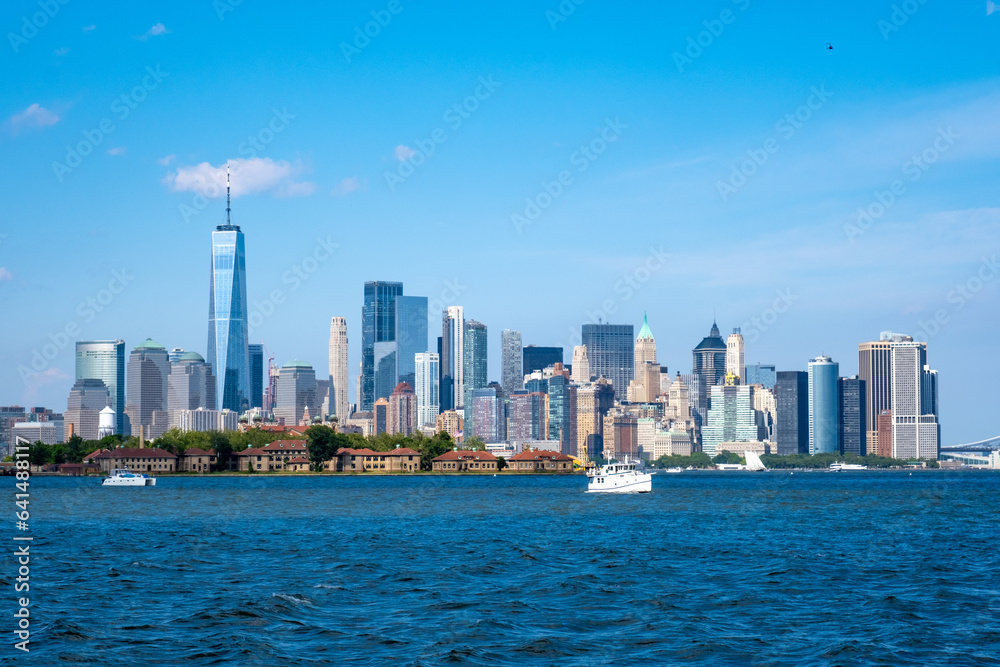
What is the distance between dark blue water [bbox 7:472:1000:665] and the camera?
30.4 metres

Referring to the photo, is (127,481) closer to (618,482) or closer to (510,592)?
(618,482)

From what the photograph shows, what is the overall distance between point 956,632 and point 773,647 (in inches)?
246

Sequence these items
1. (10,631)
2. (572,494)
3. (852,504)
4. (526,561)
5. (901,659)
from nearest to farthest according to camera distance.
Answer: (901,659) → (10,631) → (526,561) → (852,504) → (572,494)

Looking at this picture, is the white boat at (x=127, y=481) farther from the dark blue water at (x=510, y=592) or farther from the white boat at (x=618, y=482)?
the dark blue water at (x=510, y=592)

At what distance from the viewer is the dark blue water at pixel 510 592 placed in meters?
30.4

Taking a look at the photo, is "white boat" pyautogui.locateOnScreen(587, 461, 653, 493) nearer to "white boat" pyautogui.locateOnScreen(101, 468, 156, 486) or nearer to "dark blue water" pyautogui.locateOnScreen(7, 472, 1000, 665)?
"dark blue water" pyautogui.locateOnScreen(7, 472, 1000, 665)

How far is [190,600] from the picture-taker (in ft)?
123

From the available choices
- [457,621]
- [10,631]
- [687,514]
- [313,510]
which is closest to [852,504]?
[687,514]

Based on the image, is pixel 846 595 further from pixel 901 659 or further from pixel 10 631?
pixel 10 631

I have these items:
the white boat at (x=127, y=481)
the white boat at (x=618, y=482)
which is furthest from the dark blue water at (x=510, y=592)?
the white boat at (x=127, y=481)

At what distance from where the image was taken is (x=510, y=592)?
131 feet

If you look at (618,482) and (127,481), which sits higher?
(618,482)

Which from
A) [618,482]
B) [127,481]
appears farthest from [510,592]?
[127,481]

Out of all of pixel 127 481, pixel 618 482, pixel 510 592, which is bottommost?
pixel 127 481
